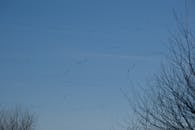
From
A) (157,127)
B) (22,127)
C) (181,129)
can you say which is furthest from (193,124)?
(22,127)

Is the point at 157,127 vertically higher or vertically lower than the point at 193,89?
lower

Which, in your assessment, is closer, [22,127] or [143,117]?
[143,117]

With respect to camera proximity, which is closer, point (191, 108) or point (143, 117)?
point (191, 108)

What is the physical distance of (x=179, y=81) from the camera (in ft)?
34.9

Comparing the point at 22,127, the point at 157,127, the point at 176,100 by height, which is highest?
the point at 176,100

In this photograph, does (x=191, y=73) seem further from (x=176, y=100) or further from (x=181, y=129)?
(x=181, y=129)

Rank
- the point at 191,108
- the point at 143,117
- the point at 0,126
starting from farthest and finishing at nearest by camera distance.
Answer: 1. the point at 0,126
2. the point at 143,117
3. the point at 191,108

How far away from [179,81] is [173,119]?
3.49ft

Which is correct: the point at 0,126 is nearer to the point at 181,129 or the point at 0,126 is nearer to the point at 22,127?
the point at 22,127

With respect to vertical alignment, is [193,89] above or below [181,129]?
above

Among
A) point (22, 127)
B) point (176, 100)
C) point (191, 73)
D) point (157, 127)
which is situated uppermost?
point (191, 73)

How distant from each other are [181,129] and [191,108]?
2.01ft

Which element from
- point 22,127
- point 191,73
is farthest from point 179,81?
point 22,127

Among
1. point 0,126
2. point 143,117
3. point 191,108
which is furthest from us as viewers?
point 0,126
